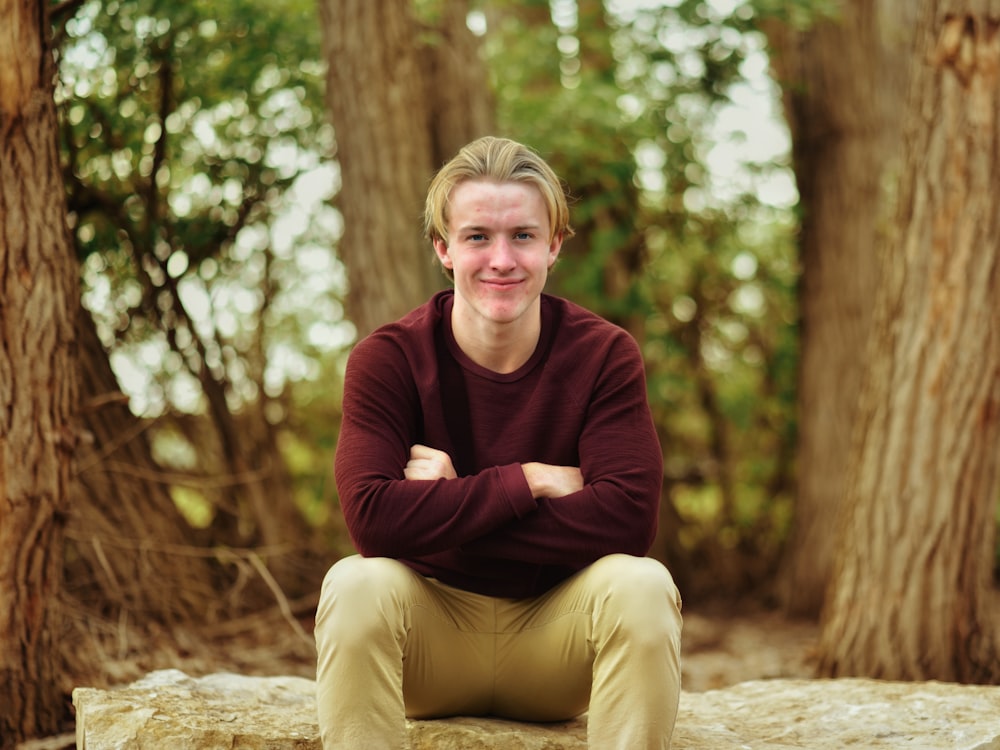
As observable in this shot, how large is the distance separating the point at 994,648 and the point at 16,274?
161 inches

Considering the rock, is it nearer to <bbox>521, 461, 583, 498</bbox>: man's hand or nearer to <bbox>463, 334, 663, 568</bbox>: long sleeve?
<bbox>463, 334, 663, 568</bbox>: long sleeve

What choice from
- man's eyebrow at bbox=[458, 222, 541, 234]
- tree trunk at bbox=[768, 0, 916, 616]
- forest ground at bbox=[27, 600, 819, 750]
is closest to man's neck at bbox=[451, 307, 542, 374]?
man's eyebrow at bbox=[458, 222, 541, 234]

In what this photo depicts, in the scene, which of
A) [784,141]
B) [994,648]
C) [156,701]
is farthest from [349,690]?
[784,141]

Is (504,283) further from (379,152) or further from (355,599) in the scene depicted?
(379,152)

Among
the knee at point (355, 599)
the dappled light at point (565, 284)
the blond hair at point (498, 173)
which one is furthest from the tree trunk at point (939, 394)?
the knee at point (355, 599)

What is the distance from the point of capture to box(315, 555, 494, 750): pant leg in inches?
106

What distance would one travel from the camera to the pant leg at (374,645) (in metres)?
2.69

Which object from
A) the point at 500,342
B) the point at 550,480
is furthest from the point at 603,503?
the point at 500,342

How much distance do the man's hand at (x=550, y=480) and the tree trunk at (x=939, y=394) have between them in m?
2.41

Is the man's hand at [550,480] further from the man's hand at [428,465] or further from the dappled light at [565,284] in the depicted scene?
the dappled light at [565,284]

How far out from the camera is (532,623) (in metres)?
2.97

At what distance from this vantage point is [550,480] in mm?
2906

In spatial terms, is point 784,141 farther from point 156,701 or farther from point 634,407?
point 156,701

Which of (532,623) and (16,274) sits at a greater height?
(16,274)
